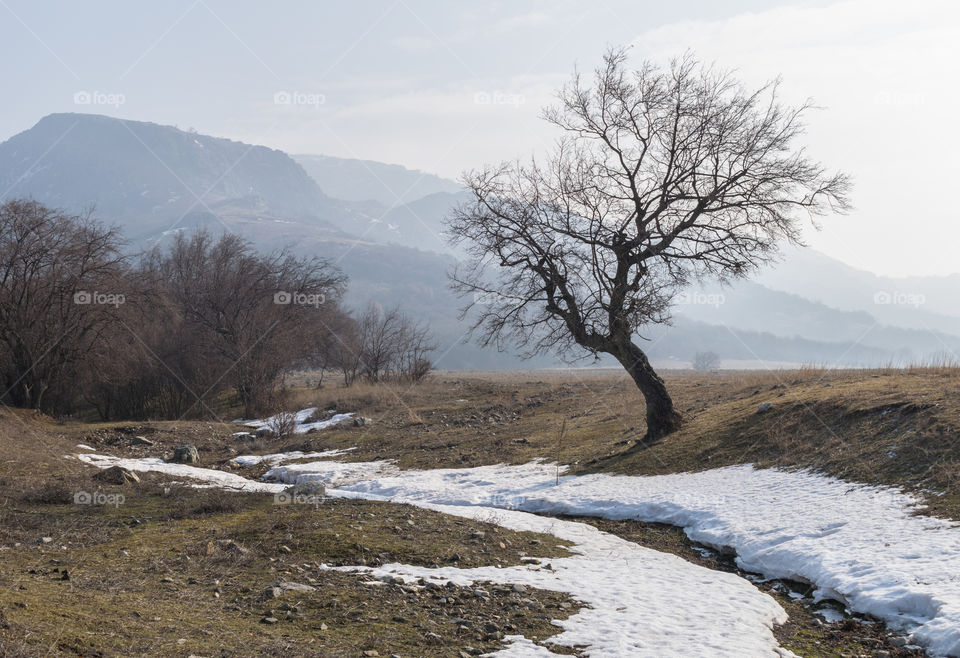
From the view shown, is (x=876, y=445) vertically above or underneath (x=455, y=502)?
above

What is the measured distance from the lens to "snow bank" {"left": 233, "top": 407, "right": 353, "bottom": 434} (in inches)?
1271

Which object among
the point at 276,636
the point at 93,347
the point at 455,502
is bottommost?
the point at 455,502

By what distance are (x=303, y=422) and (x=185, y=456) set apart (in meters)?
11.1

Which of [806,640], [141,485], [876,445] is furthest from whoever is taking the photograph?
[141,485]

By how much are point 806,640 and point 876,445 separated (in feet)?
27.1

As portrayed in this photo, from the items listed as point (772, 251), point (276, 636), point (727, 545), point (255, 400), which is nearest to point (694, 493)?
point (727, 545)

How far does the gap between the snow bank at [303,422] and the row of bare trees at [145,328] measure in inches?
111

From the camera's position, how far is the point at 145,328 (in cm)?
4016

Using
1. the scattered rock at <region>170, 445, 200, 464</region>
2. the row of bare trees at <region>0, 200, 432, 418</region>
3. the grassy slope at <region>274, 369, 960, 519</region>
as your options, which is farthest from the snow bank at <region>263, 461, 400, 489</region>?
the row of bare trees at <region>0, 200, 432, 418</region>

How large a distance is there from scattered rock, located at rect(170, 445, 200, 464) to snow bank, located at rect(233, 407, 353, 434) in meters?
7.03

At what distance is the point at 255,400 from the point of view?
3988cm

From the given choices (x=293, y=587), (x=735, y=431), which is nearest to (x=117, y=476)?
(x=293, y=587)

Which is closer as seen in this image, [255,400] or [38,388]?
[38,388]

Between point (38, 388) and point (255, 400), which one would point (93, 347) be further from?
point (255, 400)
